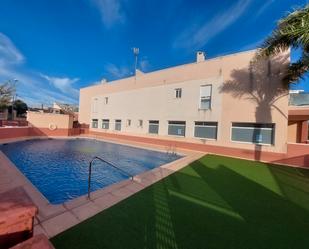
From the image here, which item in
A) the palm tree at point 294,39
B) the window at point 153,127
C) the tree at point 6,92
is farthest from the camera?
the tree at point 6,92

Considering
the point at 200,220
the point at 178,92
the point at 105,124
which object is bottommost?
the point at 200,220

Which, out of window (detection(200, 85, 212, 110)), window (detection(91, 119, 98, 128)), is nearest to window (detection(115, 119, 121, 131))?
window (detection(91, 119, 98, 128))

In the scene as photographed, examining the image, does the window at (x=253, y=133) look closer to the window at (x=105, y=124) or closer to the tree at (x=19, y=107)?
the window at (x=105, y=124)

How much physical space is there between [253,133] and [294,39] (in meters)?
7.22

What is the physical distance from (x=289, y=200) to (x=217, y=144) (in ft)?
32.0

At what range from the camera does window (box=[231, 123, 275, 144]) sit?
13.7m

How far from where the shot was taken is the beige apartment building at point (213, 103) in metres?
13.4

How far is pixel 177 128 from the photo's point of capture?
1888 centimetres

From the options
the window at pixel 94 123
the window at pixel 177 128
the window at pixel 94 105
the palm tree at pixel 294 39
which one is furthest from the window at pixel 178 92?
the window at pixel 94 123

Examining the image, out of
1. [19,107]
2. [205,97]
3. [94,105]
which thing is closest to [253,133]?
[205,97]

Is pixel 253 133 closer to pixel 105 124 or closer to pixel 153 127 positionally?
pixel 153 127

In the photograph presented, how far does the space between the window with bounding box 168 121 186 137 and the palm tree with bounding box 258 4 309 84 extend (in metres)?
9.45

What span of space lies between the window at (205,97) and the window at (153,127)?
5691 millimetres

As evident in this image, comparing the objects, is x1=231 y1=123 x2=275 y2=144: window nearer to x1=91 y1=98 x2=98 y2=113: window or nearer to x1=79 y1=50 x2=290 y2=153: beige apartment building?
x1=79 y1=50 x2=290 y2=153: beige apartment building
